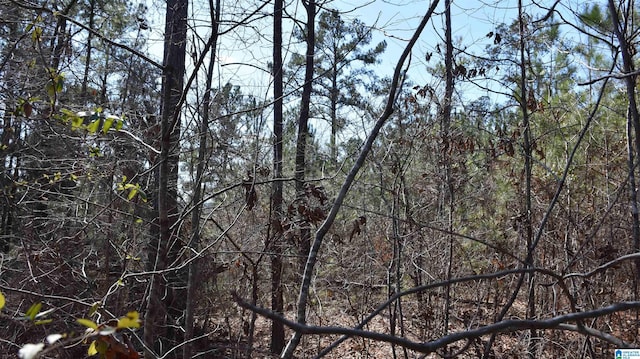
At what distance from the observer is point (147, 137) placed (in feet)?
11.7

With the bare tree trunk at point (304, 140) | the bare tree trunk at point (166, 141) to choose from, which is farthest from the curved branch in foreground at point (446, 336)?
the bare tree trunk at point (304, 140)

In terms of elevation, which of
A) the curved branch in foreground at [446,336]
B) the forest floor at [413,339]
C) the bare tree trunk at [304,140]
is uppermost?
the bare tree trunk at [304,140]

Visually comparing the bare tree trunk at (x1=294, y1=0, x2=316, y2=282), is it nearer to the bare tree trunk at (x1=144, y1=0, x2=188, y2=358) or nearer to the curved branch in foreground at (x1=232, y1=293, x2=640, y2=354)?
the bare tree trunk at (x1=144, y1=0, x2=188, y2=358)

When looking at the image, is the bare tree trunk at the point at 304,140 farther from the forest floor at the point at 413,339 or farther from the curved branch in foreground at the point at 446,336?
the curved branch in foreground at the point at 446,336

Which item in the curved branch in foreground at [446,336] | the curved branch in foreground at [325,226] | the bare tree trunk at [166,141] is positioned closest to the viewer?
the curved branch in foreground at [446,336]

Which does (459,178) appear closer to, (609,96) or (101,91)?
(609,96)

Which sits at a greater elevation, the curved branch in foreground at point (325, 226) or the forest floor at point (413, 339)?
the curved branch in foreground at point (325, 226)

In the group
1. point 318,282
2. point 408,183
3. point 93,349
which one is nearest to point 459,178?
point 408,183

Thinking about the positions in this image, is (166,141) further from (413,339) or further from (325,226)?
(413,339)

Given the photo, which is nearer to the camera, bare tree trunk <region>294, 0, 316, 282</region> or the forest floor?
bare tree trunk <region>294, 0, 316, 282</region>

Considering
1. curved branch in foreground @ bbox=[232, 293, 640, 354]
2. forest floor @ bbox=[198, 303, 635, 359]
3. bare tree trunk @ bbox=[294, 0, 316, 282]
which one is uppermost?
bare tree trunk @ bbox=[294, 0, 316, 282]

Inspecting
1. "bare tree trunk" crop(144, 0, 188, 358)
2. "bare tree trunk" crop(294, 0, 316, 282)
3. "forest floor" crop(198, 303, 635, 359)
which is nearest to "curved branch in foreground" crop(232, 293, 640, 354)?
"bare tree trunk" crop(144, 0, 188, 358)

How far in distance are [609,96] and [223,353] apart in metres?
5.72

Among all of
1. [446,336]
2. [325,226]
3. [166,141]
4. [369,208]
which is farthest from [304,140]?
[446,336]
